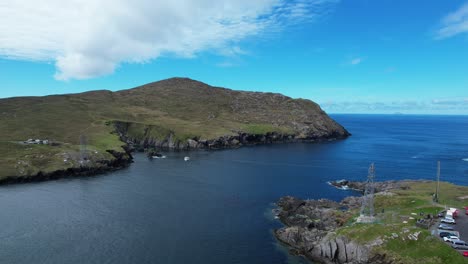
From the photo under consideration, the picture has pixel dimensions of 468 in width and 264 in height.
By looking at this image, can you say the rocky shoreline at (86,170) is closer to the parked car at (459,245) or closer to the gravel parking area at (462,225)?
the gravel parking area at (462,225)

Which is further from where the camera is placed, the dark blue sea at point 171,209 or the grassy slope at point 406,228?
the dark blue sea at point 171,209

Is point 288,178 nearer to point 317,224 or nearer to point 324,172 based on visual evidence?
point 324,172

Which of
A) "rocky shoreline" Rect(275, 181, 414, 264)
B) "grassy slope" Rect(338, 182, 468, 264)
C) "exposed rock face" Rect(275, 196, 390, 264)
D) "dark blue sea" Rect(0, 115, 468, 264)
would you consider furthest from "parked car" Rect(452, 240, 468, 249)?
"dark blue sea" Rect(0, 115, 468, 264)

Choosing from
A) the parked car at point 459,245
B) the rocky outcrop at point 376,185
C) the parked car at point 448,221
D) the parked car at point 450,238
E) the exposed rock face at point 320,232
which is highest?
the parked car at point 448,221

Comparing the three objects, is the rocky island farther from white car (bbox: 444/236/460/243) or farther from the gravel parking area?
the gravel parking area

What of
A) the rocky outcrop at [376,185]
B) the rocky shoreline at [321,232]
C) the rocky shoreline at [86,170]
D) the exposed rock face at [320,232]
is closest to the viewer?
the rocky shoreline at [321,232]

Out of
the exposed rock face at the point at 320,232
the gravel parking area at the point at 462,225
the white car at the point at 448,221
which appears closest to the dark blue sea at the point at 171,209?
the exposed rock face at the point at 320,232

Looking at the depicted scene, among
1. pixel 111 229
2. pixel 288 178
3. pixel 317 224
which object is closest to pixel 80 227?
pixel 111 229

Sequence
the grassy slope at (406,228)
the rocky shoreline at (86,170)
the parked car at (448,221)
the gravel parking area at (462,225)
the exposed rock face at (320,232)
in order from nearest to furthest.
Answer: the grassy slope at (406,228), the gravel parking area at (462,225), the exposed rock face at (320,232), the parked car at (448,221), the rocky shoreline at (86,170)
